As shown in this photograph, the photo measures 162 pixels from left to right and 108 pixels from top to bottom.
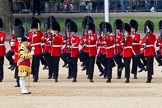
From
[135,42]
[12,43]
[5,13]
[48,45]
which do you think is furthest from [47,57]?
[5,13]

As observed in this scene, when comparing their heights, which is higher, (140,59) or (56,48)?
(56,48)

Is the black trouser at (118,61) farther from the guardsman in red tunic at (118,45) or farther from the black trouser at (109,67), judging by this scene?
the black trouser at (109,67)

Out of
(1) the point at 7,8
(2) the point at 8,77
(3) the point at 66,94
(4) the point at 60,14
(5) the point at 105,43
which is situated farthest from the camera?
(4) the point at 60,14

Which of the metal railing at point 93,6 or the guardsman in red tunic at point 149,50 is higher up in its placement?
the guardsman in red tunic at point 149,50

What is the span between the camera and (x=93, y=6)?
6078 centimetres

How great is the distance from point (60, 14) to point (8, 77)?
114 feet

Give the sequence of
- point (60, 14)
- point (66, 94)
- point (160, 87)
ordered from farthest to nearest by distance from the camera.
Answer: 1. point (60, 14)
2. point (160, 87)
3. point (66, 94)

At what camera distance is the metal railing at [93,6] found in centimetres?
5875

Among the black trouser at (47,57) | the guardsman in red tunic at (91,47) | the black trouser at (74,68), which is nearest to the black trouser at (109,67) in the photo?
the guardsman in red tunic at (91,47)

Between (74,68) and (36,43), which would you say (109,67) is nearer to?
(74,68)

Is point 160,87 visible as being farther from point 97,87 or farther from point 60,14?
point 60,14

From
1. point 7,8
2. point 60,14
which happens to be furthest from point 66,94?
point 60,14

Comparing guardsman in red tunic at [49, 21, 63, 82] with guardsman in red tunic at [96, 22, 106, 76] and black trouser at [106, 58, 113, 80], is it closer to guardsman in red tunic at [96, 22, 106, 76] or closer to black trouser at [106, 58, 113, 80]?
guardsman in red tunic at [96, 22, 106, 76]

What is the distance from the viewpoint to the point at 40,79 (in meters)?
22.6
